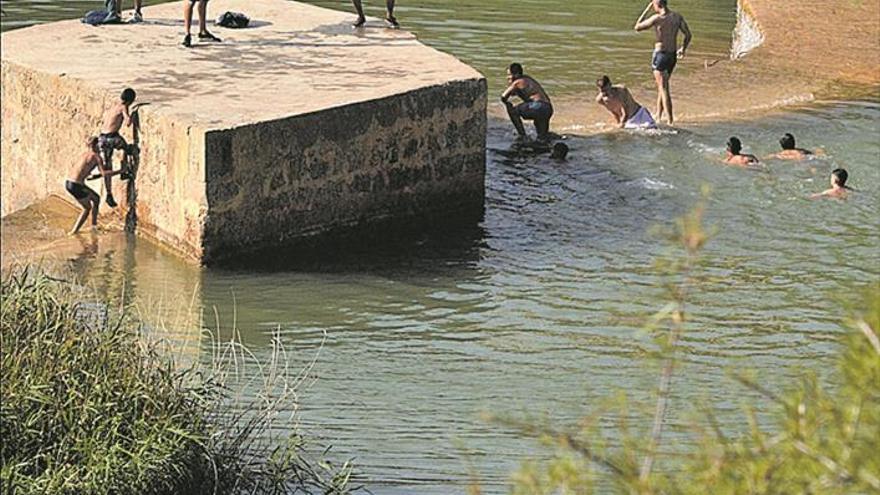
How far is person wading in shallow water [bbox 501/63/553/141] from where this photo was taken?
54.9 ft

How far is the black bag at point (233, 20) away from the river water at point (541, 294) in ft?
8.87

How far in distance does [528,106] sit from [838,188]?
3301mm

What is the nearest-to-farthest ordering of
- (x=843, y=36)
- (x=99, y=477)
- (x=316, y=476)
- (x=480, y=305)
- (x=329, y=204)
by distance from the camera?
1. (x=99, y=477)
2. (x=316, y=476)
3. (x=480, y=305)
4. (x=329, y=204)
5. (x=843, y=36)

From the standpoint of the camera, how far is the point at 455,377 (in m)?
10.8

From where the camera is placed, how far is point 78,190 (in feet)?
43.3

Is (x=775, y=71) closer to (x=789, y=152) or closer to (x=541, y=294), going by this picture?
(x=789, y=152)

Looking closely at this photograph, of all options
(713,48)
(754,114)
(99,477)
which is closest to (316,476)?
(99,477)

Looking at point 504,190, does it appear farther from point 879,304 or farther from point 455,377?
point 879,304

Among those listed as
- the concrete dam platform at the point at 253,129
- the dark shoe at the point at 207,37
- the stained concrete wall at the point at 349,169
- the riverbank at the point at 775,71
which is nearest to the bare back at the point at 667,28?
the riverbank at the point at 775,71

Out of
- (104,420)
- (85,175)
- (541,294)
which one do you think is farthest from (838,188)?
(104,420)

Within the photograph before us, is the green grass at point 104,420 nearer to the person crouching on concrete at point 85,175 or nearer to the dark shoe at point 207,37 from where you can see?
the person crouching on concrete at point 85,175

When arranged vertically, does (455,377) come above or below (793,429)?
below

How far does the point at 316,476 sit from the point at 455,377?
2.50 metres

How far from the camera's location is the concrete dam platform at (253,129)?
12.7 meters
